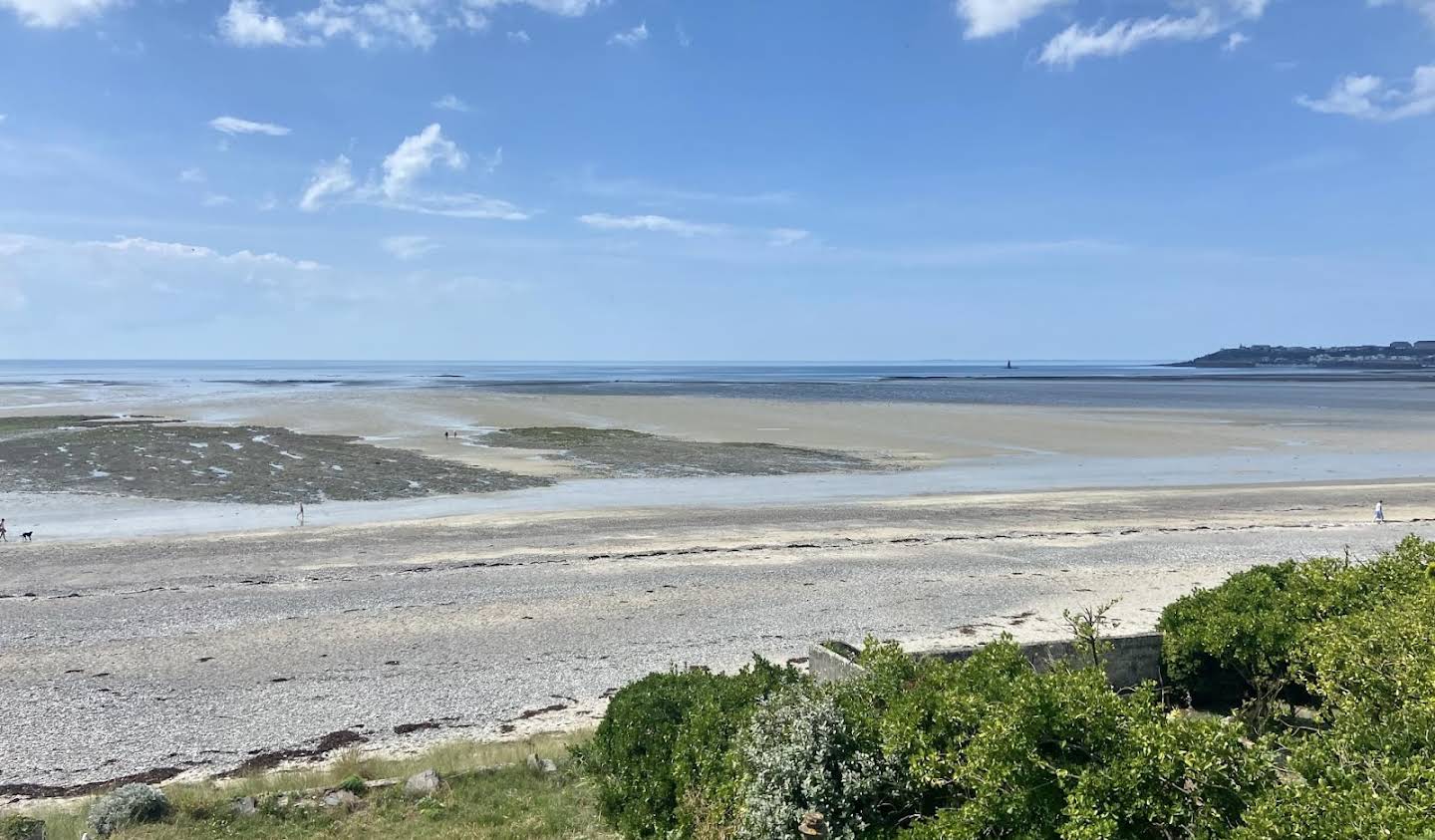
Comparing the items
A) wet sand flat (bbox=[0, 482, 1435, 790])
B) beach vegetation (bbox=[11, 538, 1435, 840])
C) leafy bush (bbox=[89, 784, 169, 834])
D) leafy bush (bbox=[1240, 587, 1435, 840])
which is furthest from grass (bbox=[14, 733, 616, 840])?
leafy bush (bbox=[1240, 587, 1435, 840])

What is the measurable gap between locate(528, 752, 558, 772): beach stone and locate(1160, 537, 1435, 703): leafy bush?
9.32 metres

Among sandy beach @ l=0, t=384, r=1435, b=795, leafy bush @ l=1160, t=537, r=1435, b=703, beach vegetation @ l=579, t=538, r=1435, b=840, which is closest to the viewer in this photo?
beach vegetation @ l=579, t=538, r=1435, b=840

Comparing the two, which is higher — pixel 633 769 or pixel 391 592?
pixel 633 769

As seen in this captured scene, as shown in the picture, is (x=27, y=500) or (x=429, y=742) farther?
(x=27, y=500)

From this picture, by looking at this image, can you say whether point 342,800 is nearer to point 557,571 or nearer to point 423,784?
point 423,784

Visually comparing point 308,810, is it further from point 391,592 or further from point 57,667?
point 391,592

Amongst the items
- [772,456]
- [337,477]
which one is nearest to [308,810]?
[337,477]

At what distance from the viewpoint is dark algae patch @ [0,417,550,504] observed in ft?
132

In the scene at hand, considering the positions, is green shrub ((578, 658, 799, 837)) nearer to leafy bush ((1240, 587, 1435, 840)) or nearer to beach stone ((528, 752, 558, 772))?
beach stone ((528, 752, 558, 772))

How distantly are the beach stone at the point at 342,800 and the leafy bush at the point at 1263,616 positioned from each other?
11.5 metres

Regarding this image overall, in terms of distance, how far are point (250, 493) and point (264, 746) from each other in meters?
29.1

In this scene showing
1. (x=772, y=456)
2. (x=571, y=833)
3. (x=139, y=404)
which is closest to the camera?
(x=571, y=833)

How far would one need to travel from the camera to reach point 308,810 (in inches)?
427

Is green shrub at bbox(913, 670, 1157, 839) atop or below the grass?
atop
